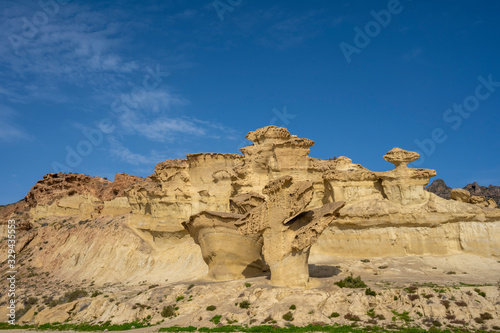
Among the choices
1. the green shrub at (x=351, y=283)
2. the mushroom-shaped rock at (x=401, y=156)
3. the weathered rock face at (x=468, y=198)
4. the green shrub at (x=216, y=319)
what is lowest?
the green shrub at (x=216, y=319)

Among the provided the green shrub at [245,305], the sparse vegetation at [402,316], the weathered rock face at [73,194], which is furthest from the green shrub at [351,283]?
the weathered rock face at [73,194]

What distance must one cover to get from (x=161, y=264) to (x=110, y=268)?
6322 millimetres

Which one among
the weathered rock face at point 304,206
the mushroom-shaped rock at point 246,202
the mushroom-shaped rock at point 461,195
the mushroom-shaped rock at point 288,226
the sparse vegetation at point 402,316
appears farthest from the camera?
the mushroom-shaped rock at point 461,195

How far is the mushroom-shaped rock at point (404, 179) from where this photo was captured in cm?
3316

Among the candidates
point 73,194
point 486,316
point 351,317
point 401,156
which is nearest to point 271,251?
point 351,317

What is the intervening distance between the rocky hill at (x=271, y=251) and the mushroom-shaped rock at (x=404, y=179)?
0.29 feet

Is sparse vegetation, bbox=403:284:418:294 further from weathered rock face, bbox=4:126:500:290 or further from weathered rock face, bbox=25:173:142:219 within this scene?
weathered rock face, bbox=25:173:142:219

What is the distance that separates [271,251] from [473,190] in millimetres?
46942

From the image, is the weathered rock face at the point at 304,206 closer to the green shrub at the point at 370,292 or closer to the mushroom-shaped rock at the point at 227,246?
the mushroom-shaped rock at the point at 227,246

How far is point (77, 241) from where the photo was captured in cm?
4844

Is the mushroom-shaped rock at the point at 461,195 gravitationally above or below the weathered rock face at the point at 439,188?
below

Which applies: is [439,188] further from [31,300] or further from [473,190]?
[31,300]

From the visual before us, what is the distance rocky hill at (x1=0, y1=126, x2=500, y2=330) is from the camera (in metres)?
20.7

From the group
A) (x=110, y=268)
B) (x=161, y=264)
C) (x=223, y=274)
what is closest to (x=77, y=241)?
(x=110, y=268)
